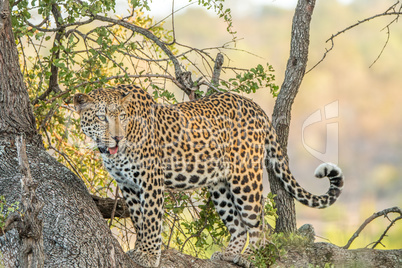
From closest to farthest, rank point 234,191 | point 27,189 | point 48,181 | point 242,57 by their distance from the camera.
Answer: point 27,189 < point 48,181 < point 234,191 < point 242,57

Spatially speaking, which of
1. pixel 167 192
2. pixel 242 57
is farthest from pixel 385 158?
pixel 167 192

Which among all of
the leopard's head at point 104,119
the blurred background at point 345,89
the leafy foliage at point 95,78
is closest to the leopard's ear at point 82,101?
the leopard's head at point 104,119

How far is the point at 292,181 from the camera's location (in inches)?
288

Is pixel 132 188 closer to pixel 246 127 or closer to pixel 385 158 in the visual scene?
pixel 246 127

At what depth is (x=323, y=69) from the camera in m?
35.9

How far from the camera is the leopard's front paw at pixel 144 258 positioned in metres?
6.27

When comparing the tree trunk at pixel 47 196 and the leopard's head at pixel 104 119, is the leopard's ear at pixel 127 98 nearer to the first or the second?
the leopard's head at pixel 104 119

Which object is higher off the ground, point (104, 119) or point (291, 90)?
point (291, 90)

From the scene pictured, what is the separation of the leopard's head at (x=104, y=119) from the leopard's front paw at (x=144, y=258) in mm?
995

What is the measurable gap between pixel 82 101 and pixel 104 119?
0.94 ft

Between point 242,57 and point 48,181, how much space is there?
28.9 meters

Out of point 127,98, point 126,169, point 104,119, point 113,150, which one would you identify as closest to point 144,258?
point 126,169

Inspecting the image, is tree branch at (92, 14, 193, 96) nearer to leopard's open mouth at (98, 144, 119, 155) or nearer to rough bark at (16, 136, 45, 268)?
leopard's open mouth at (98, 144, 119, 155)

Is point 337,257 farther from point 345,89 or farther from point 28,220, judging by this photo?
point 345,89
